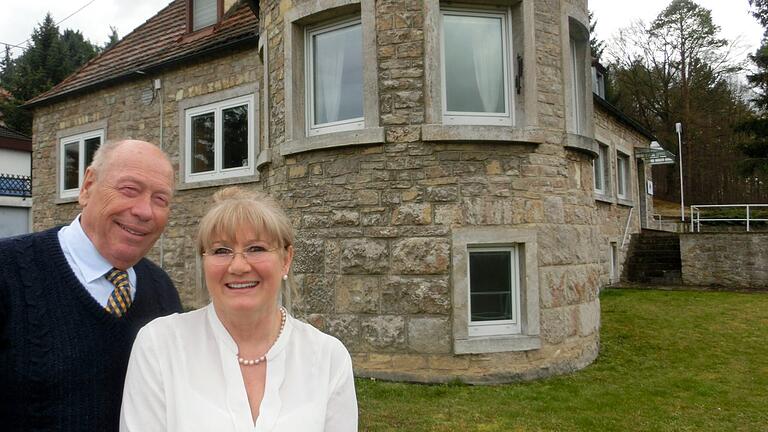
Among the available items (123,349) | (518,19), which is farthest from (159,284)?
(518,19)

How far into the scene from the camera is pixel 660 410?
16.8 feet

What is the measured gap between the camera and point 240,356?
1862mm

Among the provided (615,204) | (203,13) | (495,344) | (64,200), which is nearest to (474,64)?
(495,344)

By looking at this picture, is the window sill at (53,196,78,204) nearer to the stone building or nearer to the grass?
the stone building

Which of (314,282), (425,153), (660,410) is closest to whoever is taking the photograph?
(660,410)

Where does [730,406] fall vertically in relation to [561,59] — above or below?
below

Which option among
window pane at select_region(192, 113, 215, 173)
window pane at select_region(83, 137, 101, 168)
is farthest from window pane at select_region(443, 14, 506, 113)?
window pane at select_region(83, 137, 101, 168)

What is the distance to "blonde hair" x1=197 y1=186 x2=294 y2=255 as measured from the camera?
74.4 inches

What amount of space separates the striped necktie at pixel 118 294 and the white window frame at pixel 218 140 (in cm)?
792

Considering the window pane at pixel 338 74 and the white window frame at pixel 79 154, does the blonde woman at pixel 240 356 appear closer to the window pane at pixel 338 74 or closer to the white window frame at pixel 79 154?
the window pane at pixel 338 74

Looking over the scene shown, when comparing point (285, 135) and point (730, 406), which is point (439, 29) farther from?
point (730, 406)

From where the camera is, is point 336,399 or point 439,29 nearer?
point 336,399

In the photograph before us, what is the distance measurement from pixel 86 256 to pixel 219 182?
8.54 metres

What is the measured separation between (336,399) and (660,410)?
176 inches
